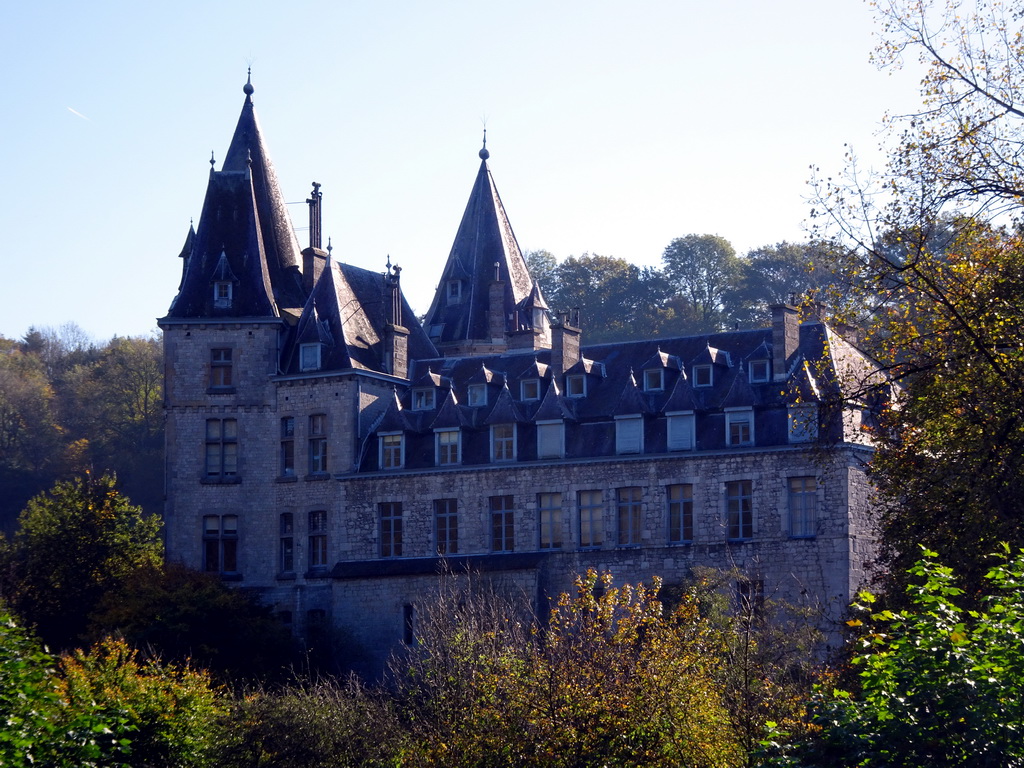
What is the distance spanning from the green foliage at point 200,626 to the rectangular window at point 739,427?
12.2m

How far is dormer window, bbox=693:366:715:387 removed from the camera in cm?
4081

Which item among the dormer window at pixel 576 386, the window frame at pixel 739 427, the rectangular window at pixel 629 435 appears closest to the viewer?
the window frame at pixel 739 427

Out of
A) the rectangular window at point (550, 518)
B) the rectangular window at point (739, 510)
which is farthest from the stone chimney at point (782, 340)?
the rectangular window at point (550, 518)

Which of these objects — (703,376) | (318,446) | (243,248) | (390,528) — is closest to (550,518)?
(390,528)

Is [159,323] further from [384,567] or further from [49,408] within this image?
[49,408]

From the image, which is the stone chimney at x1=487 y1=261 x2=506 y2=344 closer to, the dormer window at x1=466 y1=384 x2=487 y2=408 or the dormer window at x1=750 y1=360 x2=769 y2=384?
the dormer window at x1=466 y1=384 x2=487 y2=408

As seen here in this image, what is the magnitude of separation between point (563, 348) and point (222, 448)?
10.2m

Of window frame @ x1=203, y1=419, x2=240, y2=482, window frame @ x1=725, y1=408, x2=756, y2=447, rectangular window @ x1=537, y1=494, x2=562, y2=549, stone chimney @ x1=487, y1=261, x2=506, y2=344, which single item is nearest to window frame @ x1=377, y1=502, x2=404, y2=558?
rectangular window @ x1=537, y1=494, x2=562, y2=549

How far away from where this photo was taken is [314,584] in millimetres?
43750

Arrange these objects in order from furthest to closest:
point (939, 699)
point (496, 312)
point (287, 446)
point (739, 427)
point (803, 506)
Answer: point (496, 312)
point (287, 446)
point (739, 427)
point (803, 506)
point (939, 699)

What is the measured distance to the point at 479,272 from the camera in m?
53.3

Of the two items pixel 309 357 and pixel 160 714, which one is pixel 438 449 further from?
pixel 160 714

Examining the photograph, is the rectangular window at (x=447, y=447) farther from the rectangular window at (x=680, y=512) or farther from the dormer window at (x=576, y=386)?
the rectangular window at (x=680, y=512)

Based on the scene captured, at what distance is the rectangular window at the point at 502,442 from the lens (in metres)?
42.2
